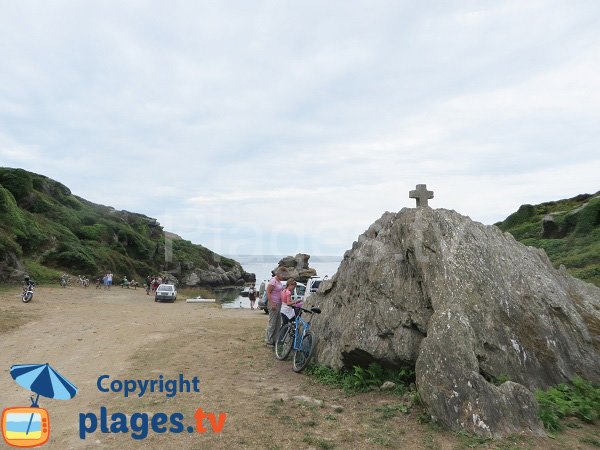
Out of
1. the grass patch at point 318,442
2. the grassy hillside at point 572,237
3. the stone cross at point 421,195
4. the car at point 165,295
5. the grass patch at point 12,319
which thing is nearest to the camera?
the grass patch at point 318,442

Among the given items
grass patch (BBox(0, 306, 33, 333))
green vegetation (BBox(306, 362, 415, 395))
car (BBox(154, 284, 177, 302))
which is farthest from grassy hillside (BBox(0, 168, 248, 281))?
green vegetation (BBox(306, 362, 415, 395))

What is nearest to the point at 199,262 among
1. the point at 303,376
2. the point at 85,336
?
the point at 85,336

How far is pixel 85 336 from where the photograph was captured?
14.2m

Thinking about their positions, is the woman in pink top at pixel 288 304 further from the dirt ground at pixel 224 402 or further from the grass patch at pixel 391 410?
the grass patch at pixel 391 410

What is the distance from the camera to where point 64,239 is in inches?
2138

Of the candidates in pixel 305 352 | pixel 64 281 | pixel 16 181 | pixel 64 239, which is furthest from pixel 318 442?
pixel 16 181

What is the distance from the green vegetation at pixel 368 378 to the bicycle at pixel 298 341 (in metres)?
0.85

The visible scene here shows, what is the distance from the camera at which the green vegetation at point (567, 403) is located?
6.49 metres

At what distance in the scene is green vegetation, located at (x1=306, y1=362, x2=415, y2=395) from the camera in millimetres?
8117

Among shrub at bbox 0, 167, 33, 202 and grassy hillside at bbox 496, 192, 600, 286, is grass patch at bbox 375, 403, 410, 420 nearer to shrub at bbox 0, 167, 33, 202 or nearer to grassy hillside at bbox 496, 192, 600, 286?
grassy hillside at bbox 496, 192, 600, 286

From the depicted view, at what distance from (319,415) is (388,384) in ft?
5.84

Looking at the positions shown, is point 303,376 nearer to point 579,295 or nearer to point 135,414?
point 135,414
